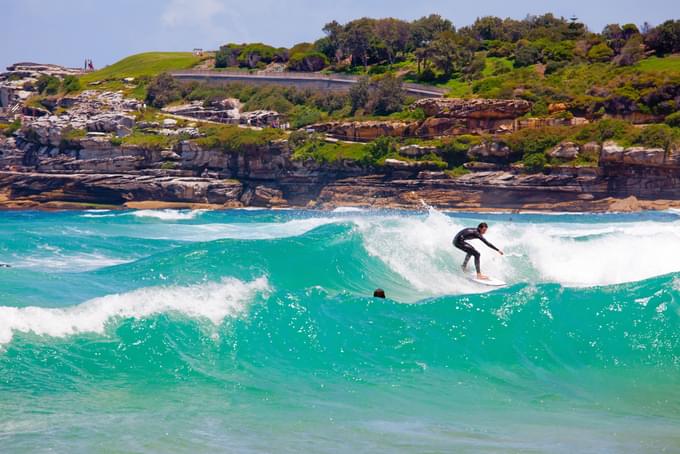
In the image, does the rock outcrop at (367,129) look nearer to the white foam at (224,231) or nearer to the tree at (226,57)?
the white foam at (224,231)

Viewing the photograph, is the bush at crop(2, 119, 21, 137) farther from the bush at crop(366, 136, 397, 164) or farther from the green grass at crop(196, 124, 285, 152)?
the bush at crop(366, 136, 397, 164)

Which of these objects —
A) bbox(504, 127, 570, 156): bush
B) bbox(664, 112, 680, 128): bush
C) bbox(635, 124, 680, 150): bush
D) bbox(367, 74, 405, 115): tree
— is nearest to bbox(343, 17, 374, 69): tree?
bbox(367, 74, 405, 115): tree

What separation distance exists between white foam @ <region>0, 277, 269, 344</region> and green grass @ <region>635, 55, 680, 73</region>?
206 feet

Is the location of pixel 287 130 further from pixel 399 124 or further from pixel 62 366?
pixel 62 366

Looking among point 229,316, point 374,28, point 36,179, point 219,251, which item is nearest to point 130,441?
point 229,316

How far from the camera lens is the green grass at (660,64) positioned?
231 feet

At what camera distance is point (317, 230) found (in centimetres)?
2806

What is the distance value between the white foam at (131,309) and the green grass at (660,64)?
6264 cm

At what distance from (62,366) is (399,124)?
2145 inches

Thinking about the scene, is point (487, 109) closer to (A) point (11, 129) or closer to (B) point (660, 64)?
(B) point (660, 64)

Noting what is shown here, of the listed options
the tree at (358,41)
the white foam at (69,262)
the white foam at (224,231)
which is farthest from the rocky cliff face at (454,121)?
the white foam at (69,262)

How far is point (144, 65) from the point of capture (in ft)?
345

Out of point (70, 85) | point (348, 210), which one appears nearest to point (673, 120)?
point (348, 210)

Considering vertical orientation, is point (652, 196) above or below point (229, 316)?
below
